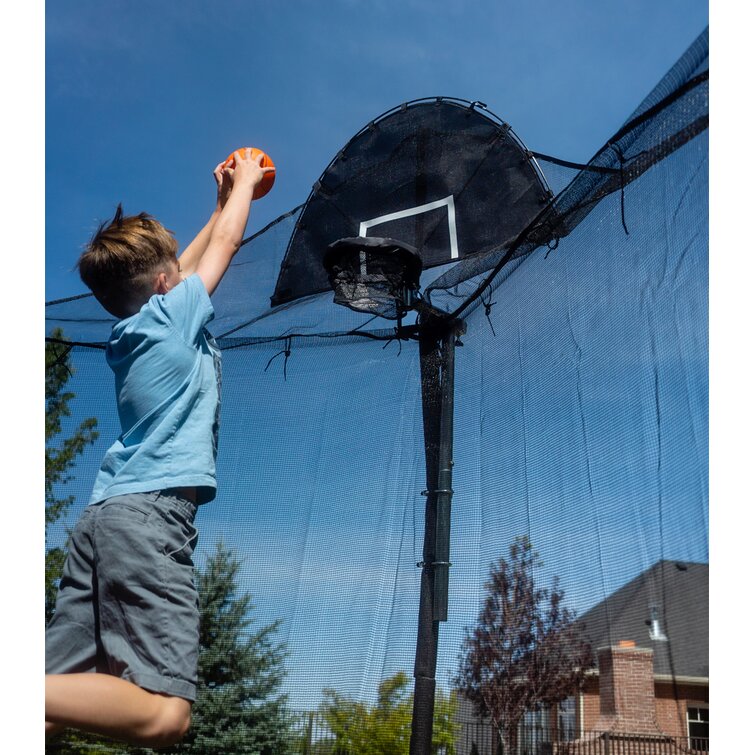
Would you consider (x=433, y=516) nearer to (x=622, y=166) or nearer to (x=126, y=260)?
(x=622, y=166)

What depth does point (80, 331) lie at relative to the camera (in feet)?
9.34

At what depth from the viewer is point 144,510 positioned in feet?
4.10

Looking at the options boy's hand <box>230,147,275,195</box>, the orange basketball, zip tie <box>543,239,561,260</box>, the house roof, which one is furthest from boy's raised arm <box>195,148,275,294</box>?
the house roof

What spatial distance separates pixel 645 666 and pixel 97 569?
3.39 ft

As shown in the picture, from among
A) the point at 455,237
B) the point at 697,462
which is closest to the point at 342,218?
the point at 455,237

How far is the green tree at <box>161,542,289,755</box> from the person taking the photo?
2201 millimetres

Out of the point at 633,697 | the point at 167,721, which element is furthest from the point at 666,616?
the point at 167,721

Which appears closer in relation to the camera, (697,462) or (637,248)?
(697,462)

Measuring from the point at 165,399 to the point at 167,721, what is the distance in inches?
20.5

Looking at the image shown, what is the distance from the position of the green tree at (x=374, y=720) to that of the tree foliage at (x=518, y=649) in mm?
222

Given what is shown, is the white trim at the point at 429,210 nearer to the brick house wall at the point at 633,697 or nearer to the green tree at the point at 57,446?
the green tree at the point at 57,446

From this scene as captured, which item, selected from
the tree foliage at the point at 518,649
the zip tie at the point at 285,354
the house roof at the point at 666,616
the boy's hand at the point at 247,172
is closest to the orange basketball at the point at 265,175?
the boy's hand at the point at 247,172

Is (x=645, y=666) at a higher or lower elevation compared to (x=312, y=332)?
lower
